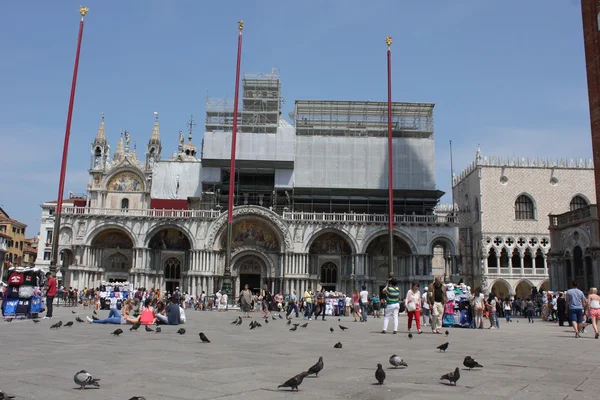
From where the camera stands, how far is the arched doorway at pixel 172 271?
43500 mm

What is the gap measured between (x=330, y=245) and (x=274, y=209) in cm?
533

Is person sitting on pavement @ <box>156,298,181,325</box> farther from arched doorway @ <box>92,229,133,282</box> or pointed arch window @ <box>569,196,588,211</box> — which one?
pointed arch window @ <box>569,196,588,211</box>

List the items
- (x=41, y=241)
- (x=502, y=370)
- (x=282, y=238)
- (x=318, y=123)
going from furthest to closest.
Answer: (x=41, y=241) → (x=318, y=123) → (x=282, y=238) → (x=502, y=370)

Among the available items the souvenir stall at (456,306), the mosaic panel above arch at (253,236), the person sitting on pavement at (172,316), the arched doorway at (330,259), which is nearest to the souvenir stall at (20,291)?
the person sitting on pavement at (172,316)

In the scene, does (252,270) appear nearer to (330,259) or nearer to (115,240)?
(330,259)

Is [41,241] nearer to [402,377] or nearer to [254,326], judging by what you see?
[254,326]

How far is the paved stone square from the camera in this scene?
6.63 m

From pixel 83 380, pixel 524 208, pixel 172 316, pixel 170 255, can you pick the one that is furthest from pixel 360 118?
pixel 83 380

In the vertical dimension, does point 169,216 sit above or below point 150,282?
above

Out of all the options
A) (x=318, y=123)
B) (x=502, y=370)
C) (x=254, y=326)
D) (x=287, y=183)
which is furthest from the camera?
(x=318, y=123)

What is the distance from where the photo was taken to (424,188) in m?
45.2

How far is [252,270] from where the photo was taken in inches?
1700

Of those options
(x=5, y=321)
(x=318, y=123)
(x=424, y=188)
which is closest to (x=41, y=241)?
(x=318, y=123)

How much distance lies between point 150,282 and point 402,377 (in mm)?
36962
